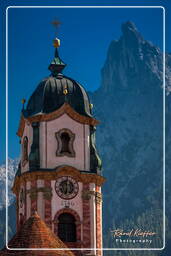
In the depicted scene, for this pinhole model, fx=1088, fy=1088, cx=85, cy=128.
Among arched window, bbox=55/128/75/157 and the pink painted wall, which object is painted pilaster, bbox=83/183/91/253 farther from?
arched window, bbox=55/128/75/157

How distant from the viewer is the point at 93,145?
6638cm

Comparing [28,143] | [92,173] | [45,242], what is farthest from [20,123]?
[45,242]

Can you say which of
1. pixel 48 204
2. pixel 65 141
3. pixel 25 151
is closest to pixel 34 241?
pixel 48 204

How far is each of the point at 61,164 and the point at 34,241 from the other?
21.4 m

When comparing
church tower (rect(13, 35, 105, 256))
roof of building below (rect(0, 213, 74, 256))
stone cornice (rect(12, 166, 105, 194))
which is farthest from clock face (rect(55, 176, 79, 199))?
roof of building below (rect(0, 213, 74, 256))

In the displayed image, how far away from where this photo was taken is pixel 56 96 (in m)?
66.6

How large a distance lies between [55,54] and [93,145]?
6.60 meters

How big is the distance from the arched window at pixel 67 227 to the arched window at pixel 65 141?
12.5 feet

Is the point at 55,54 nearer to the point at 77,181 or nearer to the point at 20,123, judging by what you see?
the point at 20,123

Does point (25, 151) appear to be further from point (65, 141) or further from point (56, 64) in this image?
point (56, 64)

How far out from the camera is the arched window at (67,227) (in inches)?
2484

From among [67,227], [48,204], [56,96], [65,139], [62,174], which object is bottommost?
[67,227]

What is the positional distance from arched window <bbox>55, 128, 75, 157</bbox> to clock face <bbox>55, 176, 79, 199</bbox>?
175 centimetres

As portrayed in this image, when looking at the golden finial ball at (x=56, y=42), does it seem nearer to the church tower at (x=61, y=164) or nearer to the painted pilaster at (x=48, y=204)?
the church tower at (x=61, y=164)
